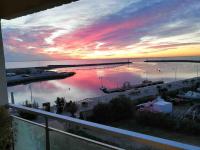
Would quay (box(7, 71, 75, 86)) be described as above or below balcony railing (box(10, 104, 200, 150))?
below

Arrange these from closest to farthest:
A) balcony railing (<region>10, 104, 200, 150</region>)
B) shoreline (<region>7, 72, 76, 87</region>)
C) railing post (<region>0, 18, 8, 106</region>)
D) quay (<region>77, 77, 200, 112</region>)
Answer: balcony railing (<region>10, 104, 200, 150</region>)
railing post (<region>0, 18, 8, 106</region>)
quay (<region>77, 77, 200, 112</region>)
shoreline (<region>7, 72, 76, 87</region>)

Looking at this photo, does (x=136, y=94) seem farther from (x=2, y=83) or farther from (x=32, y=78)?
(x=2, y=83)

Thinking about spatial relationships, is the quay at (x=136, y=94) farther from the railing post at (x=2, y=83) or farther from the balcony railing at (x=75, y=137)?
the balcony railing at (x=75, y=137)

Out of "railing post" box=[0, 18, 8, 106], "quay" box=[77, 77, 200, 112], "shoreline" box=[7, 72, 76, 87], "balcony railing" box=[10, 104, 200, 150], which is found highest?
"railing post" box=[0, 18, 8, 106]

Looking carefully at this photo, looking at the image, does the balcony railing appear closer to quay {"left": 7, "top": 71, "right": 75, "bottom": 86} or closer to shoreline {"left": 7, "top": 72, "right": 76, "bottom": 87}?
shoreline {"left": 7, "top": 72, "right": 76, "bottom": 87}

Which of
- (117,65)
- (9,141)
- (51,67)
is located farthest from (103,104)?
(117,65)

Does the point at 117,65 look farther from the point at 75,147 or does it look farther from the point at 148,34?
the point at 75,147

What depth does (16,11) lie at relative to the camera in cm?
238

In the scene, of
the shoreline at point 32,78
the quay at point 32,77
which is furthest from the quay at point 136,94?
the quay at point 32,77

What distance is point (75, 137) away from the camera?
1803 mm

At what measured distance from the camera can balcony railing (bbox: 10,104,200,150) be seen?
1.24m

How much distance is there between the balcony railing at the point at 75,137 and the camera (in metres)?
1.24

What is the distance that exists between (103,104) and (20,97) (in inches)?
439

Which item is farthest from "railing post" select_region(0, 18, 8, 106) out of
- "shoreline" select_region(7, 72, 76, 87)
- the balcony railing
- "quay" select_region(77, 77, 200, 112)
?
"shoreline" select_region(7, 72, 76, 87)
